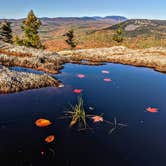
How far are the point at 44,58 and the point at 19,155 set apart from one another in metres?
23.2

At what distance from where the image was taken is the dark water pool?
9359 millimetres

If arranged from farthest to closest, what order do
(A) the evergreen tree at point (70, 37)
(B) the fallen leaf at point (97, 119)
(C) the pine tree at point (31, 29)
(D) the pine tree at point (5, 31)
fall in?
(A) the evergreen tree at point (70, 37) → (D) the pine tree at point (5, 31) → (C) the pine tree at point (31, 29) → (B) the fallen leaf at point (97, 119)

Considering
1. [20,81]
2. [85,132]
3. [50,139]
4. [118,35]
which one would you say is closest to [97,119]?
[85,132]

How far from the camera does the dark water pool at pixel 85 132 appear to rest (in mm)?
9359

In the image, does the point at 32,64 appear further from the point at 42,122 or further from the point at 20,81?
the point at 42,122

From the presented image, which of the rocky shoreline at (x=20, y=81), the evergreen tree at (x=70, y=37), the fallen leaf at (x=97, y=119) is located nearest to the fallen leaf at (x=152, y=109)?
the fallen leaf at (x=97, y=119)

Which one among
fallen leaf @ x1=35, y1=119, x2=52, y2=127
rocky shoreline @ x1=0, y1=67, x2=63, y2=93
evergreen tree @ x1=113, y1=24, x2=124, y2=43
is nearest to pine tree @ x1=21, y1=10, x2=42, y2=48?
evergreen tree @ x1=113, y1=24, x2=124, y2=43

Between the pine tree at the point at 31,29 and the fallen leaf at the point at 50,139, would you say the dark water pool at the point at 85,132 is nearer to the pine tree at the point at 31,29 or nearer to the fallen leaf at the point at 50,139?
the fallen leaf at the point at 50,139

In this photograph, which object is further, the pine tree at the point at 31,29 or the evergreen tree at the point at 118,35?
the evergreen tree at the point at 118,35

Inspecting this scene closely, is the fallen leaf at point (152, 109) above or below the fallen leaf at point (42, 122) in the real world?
below

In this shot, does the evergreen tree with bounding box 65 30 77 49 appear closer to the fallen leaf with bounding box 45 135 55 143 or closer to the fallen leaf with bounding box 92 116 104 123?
the fallen leaf with bounding box 92 116 104 123

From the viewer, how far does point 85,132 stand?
1167cm

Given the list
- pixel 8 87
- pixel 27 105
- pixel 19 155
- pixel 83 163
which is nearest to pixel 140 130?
pixel 83 163

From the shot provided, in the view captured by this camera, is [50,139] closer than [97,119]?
Yes
